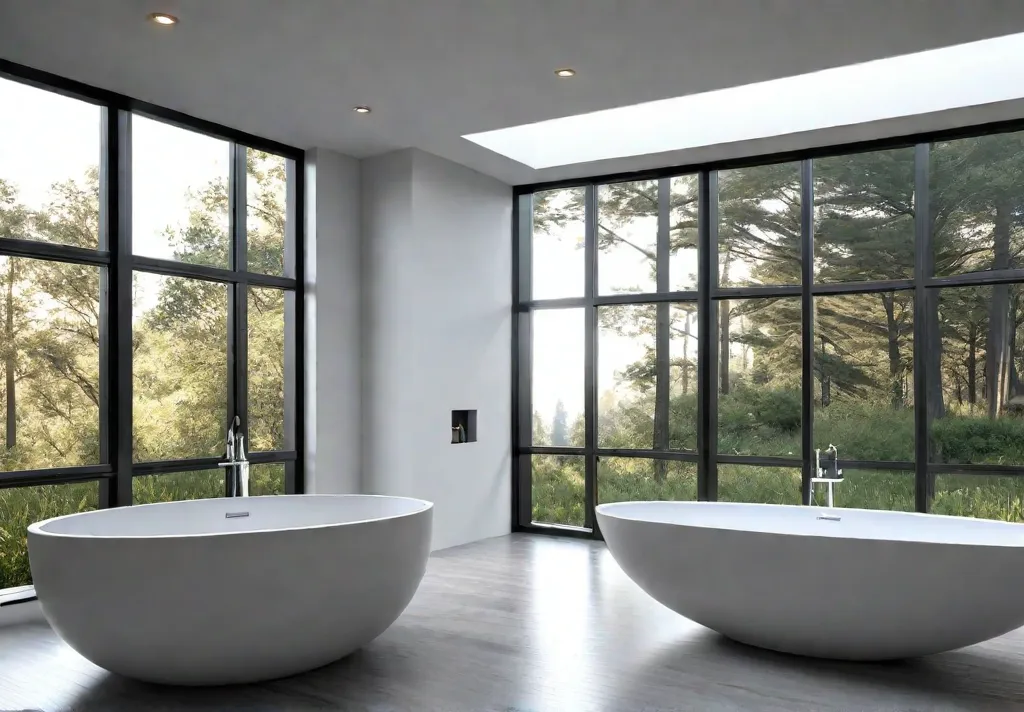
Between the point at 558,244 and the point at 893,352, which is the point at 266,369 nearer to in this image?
the point at 558,244

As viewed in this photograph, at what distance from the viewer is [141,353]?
5402 mm

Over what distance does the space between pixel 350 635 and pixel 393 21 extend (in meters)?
2.35

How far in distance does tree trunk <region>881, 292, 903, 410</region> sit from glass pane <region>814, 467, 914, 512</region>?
1.38 ft

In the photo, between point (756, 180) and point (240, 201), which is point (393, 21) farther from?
point (756, 180)

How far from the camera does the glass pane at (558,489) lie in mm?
6113

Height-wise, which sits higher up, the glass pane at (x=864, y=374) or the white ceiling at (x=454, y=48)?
the white ceiling at (x=454, y=48)

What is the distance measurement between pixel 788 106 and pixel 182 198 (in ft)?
11.9

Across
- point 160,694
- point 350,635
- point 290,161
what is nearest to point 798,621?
point 350,635

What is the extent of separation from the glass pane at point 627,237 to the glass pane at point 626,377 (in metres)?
0.17

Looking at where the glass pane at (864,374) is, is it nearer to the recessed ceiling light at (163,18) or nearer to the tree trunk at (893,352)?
the tree trunk at (893,352)

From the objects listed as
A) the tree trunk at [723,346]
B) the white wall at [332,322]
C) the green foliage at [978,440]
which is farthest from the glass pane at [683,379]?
the white wall at [332,322]

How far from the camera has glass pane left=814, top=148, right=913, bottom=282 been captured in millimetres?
5320

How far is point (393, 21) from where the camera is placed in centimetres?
355

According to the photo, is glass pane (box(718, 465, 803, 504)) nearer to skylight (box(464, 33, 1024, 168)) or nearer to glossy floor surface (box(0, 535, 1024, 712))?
glossy floor surface (box(0, 535, 1024, 712))
